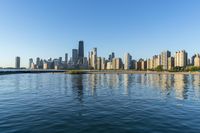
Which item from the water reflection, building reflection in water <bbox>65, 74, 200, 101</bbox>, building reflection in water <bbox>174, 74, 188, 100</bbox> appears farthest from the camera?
building reflection in water <bbox>65, 74, 200, 101</bbox>

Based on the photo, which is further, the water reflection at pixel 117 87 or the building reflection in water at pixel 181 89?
the water reflection at pixel 117 87

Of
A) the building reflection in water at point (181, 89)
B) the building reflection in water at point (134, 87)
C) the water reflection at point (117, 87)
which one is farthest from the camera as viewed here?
the building reflection in water at point (134, 87)

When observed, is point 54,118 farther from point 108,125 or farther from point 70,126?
point 108,125

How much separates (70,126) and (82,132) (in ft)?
→ 7.74

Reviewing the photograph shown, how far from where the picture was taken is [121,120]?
75.2ft

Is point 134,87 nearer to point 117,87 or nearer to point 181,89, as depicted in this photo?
point 117,87

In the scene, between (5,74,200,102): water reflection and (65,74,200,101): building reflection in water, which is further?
(65,74,200,101): building reflection in water

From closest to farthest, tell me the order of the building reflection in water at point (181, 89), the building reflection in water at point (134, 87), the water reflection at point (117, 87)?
the building reflection in water at point (181, 89) → the water reflection at point (117, 87) → the building reflection in water at point (134, 87)

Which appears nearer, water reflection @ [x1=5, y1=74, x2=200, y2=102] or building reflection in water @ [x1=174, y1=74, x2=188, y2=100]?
building reflection in water @ [x1=174, y1=74, x2=188, y2=100]

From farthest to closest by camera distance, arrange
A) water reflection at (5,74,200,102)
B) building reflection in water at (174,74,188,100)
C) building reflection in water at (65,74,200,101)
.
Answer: building reflection in water at (65,74,200,101) → water reflection at (5,74,200,102) → building reflection in water at (174,74,188,100)

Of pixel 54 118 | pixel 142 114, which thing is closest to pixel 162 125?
pixel 142 114

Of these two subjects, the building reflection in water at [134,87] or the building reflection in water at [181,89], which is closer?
the building reflection in water at [181,89]

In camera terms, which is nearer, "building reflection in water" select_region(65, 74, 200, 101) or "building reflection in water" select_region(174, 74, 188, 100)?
"building reflection in water" select_region(174, 74, 188, 100)

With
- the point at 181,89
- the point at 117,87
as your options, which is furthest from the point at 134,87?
the point at 181,89
